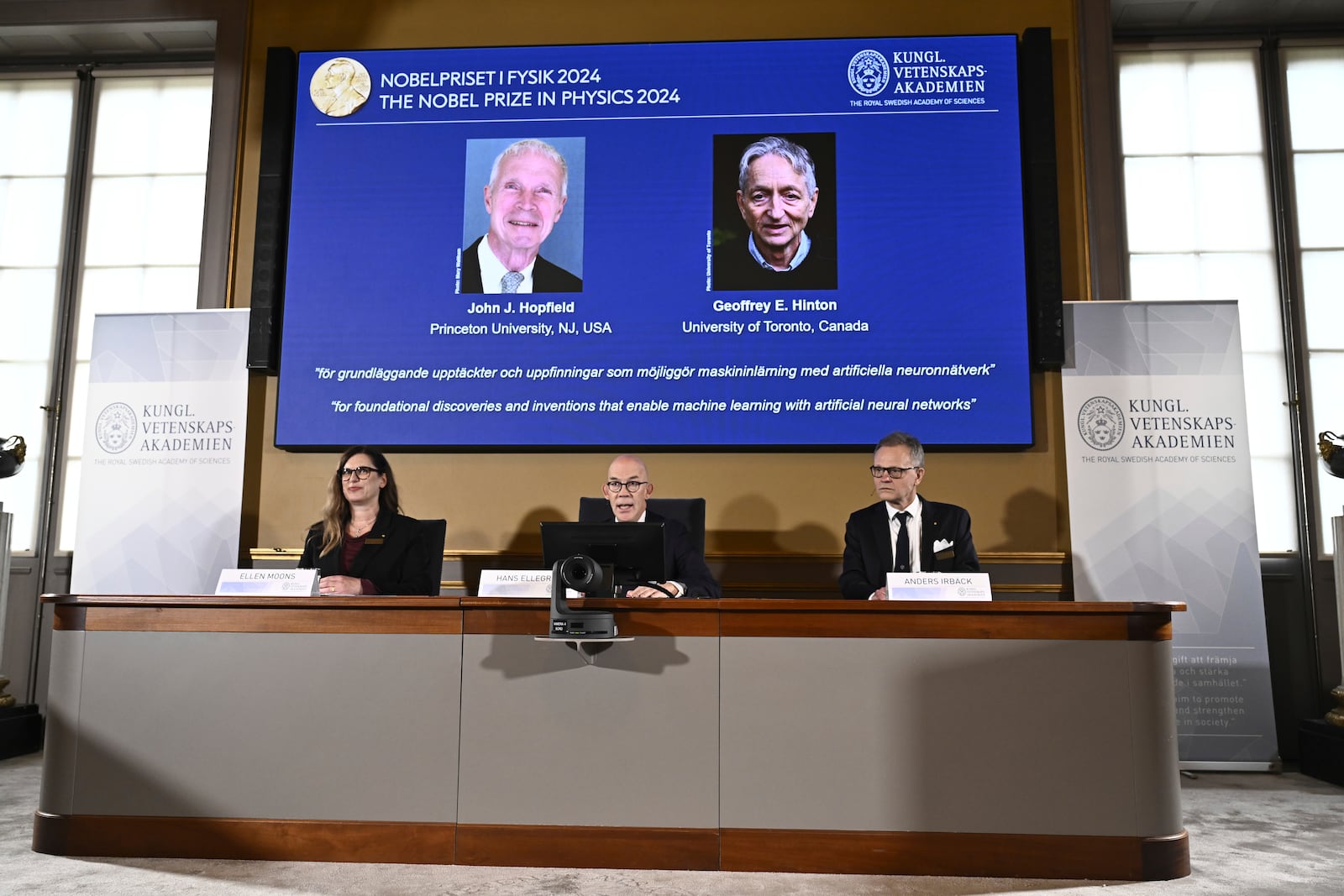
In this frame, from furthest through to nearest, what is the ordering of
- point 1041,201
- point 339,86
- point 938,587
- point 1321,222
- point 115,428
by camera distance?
1. point 1321,222
2. point 339,86
3. point 115,428
4. point 1041,201
5. point 938,587

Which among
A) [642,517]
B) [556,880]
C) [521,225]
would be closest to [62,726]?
[556,880]

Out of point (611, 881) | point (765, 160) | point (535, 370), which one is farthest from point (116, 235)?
point (611, 881)

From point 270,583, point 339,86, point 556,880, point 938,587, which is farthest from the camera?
point 339,86

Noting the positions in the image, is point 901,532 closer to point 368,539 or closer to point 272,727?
point 368,539

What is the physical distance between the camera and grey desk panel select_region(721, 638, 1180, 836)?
2604 mm

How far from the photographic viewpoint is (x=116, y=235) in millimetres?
5535

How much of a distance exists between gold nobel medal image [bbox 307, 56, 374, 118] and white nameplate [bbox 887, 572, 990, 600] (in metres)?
3.69

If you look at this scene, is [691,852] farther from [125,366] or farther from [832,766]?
[125,366]

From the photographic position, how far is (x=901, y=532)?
371 centimetres

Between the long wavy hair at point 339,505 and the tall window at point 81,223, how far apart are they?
2424mm

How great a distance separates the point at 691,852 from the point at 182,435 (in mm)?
3429

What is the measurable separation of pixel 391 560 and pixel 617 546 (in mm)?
1071

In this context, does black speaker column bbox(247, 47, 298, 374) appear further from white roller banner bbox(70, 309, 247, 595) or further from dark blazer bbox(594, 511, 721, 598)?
dark blazer bbox(594, 511, 721, 598)

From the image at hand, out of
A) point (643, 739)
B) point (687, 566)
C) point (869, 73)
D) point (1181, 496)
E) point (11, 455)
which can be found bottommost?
point (643, 739)
